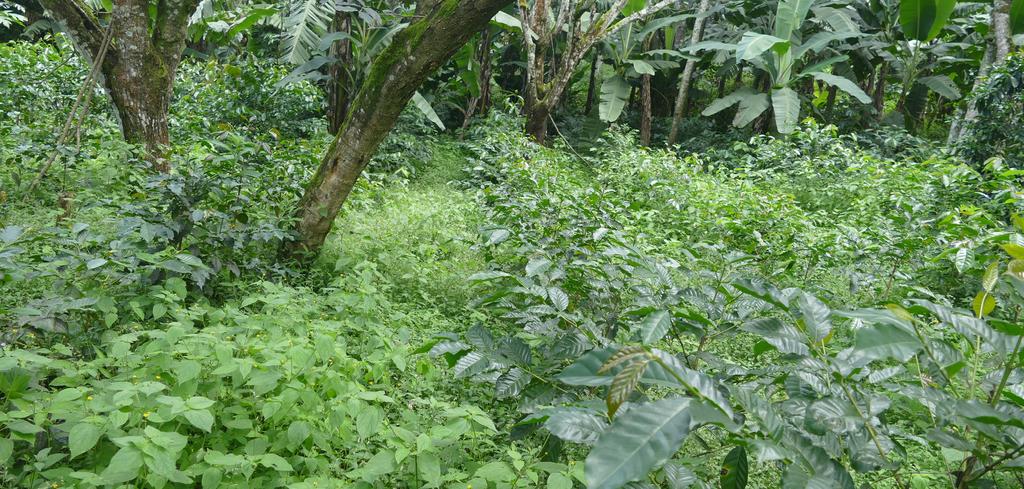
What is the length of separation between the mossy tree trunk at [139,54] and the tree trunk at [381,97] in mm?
1110

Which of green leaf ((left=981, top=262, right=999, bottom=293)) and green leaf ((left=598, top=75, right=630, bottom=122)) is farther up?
green leaf ((left=981, top=262, right=999, bottom=293))

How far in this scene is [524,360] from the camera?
1.51m

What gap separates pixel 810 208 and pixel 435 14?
4926 millimetres

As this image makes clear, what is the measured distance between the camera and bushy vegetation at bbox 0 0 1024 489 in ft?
3.31

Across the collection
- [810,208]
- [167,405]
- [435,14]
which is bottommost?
[810,208]

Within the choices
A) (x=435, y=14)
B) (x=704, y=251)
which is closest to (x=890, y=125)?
(x=704, y=251)

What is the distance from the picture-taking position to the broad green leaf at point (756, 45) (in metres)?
6.77

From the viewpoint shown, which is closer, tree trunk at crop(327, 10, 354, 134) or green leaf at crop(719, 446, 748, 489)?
green leaf at crop(719, 446, 748, 489)

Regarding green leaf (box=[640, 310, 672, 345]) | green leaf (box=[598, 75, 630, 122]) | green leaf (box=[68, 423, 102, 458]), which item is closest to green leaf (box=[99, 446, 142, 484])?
green leaf (box=[68, 423, 102, 458])

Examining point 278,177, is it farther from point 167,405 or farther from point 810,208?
point 810,208

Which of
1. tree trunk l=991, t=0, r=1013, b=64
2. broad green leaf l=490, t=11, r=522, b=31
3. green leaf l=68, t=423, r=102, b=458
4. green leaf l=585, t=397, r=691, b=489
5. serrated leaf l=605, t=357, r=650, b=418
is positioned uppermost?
tree trunk l=991, t=0, r=1013, b=64

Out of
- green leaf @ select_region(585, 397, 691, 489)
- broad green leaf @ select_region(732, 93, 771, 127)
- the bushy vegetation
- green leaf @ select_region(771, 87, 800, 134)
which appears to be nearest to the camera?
green leaf @ select_region(585, 397, 691, 489)

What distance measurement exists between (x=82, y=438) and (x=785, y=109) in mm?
8483

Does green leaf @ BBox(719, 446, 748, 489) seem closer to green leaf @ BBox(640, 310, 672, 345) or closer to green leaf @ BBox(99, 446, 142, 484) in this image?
green leaf @ BBox(640, 310, 672, 345)
